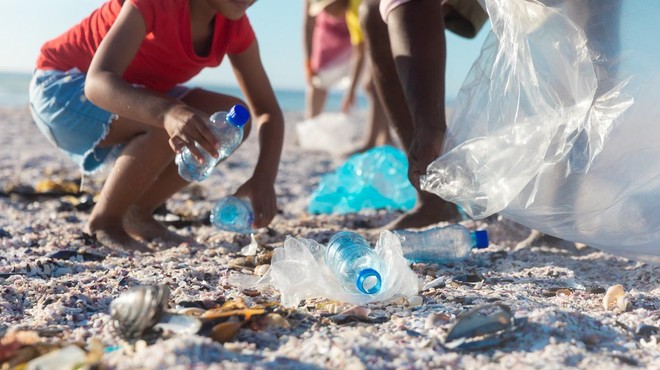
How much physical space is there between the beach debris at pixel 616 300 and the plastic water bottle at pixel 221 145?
104cm

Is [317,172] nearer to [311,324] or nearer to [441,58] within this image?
[441,58]

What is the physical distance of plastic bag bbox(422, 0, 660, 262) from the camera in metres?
1.81

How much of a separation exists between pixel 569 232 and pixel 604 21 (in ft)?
1.88

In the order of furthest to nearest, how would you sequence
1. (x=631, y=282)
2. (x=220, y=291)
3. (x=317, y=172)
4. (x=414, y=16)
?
(x=317, y=172) < (x=414, y=16) < (x=631, y=282) < (x=220, y=291)

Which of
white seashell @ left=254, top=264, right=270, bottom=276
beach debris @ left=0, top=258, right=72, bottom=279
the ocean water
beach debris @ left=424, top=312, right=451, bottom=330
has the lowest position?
the ocean water

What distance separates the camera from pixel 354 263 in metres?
1.76

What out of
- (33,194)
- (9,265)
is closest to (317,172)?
(33,194)

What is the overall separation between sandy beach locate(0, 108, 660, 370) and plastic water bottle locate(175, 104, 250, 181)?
0.26m

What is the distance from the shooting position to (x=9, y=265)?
79.7 inches

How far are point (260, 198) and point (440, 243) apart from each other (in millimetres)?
616

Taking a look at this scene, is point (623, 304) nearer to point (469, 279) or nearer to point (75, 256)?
point (469, 279)

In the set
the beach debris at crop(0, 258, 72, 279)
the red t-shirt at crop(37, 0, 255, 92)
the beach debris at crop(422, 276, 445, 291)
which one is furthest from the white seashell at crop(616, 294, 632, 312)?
the red t-shirt at crop(37, 0, 255, 92)

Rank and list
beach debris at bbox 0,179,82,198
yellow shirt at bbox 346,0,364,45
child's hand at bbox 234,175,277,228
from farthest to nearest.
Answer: yellow shirt at bbox 346,0,364,45 → beach debris at bbox 0,179,82,198 → child's hand at bbox 234,175,277,228

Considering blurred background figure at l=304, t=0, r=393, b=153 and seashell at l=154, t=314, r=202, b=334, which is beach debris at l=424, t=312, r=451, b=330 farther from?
blurred background figure at l=304, t=0, r=393, b=153
